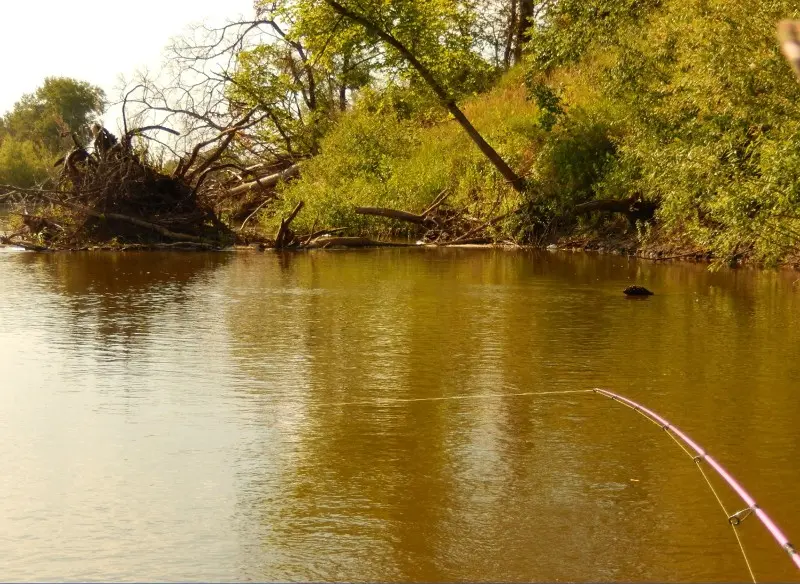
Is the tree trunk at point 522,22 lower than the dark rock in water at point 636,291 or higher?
higher

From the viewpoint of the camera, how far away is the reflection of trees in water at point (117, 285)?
12.0m

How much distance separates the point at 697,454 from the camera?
6.66 meters

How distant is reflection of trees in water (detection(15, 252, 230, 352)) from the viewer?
11953 millimetres

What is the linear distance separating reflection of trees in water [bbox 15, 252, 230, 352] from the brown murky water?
14 cm

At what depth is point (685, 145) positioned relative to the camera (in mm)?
16875

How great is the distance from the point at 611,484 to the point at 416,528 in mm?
1310

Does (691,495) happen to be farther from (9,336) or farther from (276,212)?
(276,212)

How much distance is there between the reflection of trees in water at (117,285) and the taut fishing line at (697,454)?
12.3 feet

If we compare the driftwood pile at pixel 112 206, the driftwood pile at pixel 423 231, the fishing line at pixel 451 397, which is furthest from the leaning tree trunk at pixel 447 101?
the fishing line at pixel 451 397

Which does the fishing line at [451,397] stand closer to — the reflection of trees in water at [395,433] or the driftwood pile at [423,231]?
the reflection of trees in water at [395,433]

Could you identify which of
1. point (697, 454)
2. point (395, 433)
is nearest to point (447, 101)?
point (395, 433)

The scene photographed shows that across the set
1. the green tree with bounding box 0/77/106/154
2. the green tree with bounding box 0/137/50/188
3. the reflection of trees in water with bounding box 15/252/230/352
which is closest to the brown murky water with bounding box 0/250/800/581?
the reflection of trees in water with bounding box 15/252/230/352

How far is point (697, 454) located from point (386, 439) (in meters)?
1.96

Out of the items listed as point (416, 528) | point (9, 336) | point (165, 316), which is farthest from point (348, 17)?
point (416, 528)
